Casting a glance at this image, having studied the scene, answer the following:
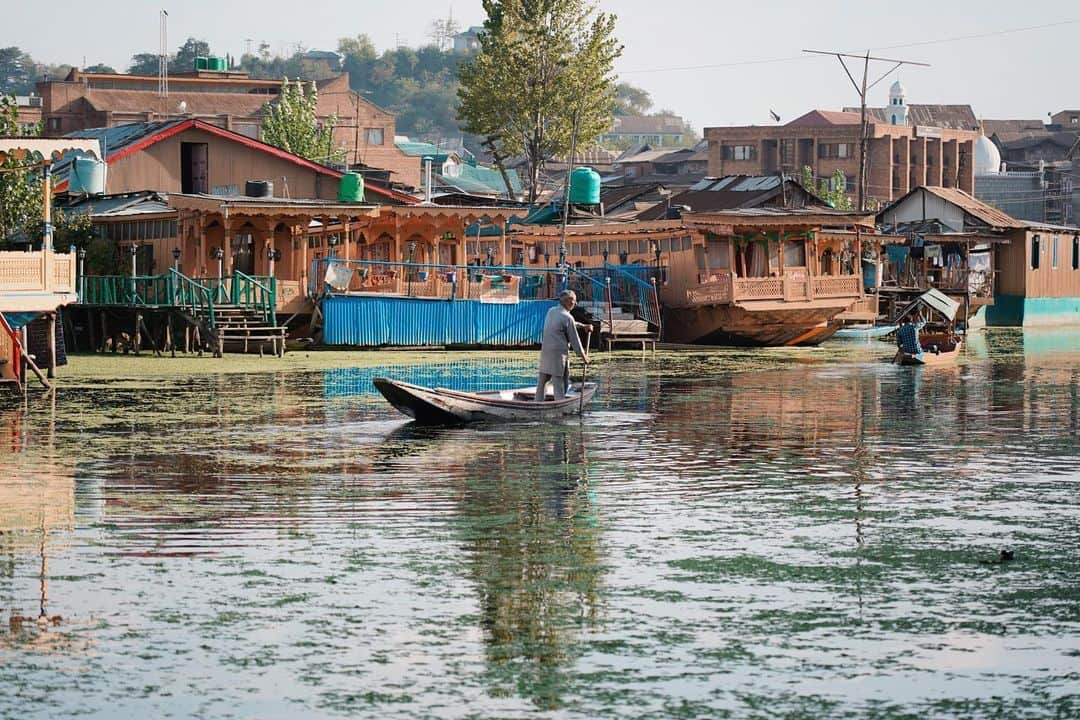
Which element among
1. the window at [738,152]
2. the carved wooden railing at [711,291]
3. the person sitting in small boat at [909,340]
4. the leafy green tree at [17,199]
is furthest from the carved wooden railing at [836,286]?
the window at [738,152]

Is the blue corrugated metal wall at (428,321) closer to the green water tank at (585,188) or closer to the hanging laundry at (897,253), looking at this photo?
the green water tank at (585,188)

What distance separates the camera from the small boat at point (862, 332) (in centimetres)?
5328

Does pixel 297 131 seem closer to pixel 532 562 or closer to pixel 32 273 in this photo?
pixel 32 273

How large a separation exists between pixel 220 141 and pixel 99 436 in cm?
3082

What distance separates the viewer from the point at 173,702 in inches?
344

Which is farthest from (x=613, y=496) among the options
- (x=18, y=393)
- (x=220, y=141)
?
(x=220, y=141)

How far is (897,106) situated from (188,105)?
188ft

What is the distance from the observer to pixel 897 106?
12606cm

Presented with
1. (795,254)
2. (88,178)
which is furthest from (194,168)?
(795,254)

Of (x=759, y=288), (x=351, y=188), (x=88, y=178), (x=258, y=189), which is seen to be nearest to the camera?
(x=88, y=178)

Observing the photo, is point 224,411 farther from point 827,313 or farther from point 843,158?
point 843,158

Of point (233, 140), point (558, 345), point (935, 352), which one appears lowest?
point (935, 352)

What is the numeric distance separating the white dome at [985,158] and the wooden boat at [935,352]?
75.1 metres

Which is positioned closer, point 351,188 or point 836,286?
point 351,188
